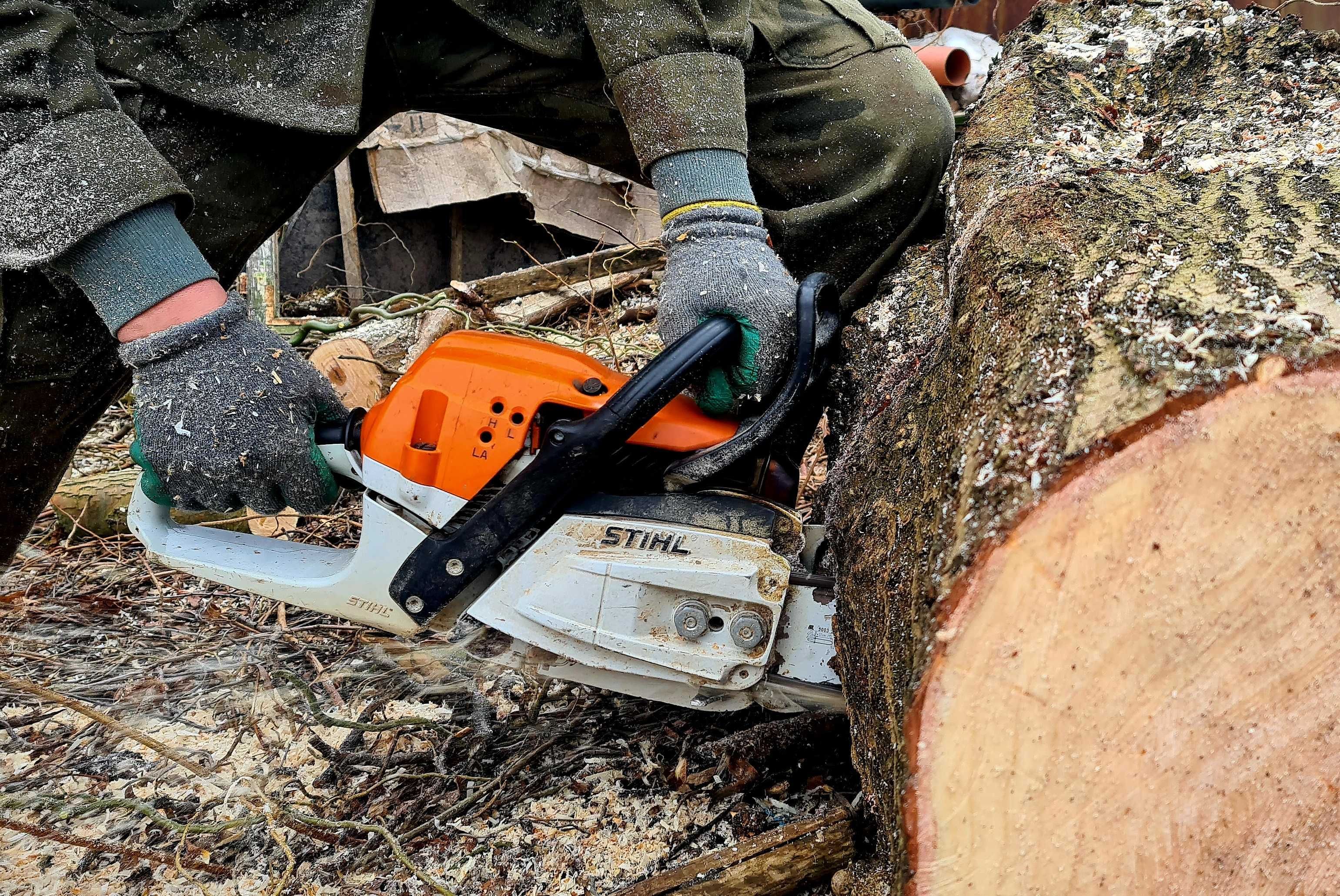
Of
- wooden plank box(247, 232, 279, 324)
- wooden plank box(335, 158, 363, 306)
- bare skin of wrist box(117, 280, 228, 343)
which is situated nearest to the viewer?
bare skin of wrist box(117, 280, 228, 343)

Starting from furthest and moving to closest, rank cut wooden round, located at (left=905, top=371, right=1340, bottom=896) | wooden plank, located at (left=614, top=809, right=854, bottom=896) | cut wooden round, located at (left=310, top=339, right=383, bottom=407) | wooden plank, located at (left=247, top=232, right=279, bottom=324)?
wooden plank, located at (left=247, top=232, right=279, bottom=324) < cut wooden round, located at (left=310, top=339, right=383, bottom=407) < wooden plank, located at (left=614, top=809, right=854, bottom=896) < cut wooden round, located at (left=905, top=371, right=1340, bottom=896)

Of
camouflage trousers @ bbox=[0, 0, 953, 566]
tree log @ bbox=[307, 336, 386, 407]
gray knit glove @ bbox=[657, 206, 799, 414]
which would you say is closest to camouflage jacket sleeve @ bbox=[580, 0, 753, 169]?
gray knit glove @ bbox=[657, 206, 799, 414]

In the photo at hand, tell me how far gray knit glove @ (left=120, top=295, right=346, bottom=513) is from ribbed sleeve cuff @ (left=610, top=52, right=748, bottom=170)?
66 centimetres

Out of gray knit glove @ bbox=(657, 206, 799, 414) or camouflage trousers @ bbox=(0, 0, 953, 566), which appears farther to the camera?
camouflage trousers @ bbox=(0, 0, 953, 566)

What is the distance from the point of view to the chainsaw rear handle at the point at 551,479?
52.5 inches

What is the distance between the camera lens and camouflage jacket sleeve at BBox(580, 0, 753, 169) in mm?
1511

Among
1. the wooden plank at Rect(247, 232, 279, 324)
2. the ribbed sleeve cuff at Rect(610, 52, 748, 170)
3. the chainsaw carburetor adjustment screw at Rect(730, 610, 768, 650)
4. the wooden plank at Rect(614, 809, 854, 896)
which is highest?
the ribbed sleeve cuff at Rect(610, 52, 748, 170)

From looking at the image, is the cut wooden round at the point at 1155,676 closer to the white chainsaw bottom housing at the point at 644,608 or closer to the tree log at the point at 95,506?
the white chainsaw bottom housing at the point at 644,608

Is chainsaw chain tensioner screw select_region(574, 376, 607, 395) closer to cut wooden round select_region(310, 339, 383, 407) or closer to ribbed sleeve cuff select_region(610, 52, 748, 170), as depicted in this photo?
ribbed sleeve cuff select_region(610, 52, 748, 170)

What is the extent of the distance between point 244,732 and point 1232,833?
1.69 meters

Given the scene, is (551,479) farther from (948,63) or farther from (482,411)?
(948,63)

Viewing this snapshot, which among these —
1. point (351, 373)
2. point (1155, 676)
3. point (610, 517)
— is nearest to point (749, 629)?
point (610, 517)

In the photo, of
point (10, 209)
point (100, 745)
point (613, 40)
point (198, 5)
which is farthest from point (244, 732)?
point (613, 40)

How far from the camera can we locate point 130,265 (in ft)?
4.57
